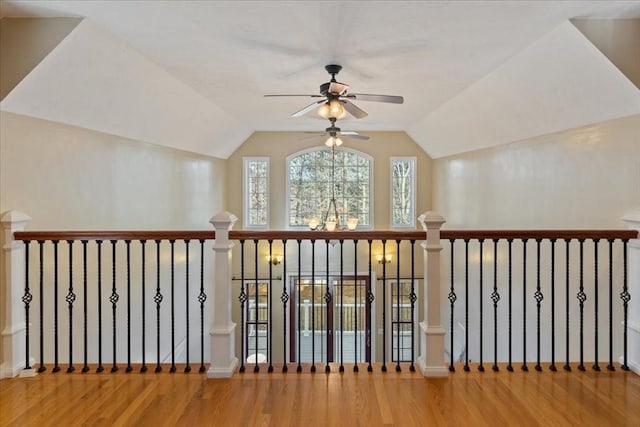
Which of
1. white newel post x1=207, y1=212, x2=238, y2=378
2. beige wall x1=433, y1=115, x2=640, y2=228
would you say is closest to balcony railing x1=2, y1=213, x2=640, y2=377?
white newel post x1=207, y1=212, x2=238, y2=378

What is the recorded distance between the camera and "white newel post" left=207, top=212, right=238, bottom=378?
265 centimetres

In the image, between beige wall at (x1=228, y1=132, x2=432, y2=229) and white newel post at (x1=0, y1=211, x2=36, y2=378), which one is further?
Result: beige wall at (x1=228, y1=132, x2=432, y2=229)

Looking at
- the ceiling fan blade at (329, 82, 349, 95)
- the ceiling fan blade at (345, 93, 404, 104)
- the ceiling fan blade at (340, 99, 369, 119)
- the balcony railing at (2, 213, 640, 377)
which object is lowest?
the balcony railing at (2, 213, 640, 377)

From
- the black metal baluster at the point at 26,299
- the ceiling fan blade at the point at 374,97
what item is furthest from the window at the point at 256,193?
the black metal baluster at the point at 26,299

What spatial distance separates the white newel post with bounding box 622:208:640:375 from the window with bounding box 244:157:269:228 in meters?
6.41

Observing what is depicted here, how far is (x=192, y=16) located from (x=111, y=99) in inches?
58.7

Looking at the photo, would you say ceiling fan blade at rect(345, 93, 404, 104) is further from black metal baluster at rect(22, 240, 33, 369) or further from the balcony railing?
black metal baluster at rect(22, 240, 33, 369)

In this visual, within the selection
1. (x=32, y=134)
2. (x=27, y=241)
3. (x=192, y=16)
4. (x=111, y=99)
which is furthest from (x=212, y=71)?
(x=27, y=241)

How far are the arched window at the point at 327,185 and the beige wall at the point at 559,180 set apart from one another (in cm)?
237

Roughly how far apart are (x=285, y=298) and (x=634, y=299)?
253 centimetres

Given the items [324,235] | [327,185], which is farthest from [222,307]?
[327,185]

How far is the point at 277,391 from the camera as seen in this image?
245cm

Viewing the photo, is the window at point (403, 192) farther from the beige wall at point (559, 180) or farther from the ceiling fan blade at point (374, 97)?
the ceiling fan blade at point (374, 97)

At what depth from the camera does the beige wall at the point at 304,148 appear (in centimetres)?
816
